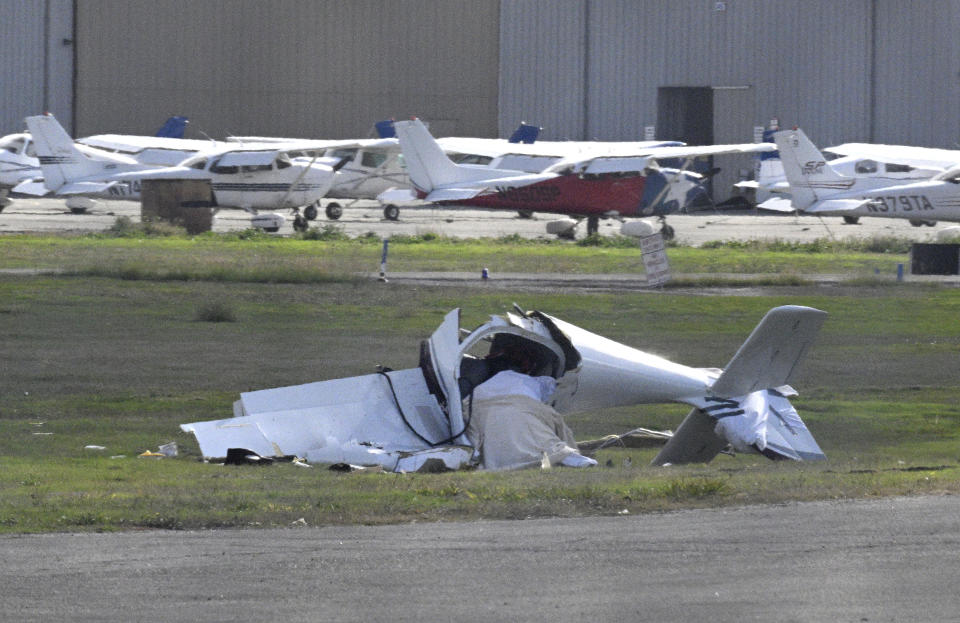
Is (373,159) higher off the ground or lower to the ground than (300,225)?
higher

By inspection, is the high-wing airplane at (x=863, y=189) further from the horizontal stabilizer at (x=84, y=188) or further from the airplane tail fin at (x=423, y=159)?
the horizontal stabilizer at (x=84, y=188)

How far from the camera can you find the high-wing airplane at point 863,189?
4109cm

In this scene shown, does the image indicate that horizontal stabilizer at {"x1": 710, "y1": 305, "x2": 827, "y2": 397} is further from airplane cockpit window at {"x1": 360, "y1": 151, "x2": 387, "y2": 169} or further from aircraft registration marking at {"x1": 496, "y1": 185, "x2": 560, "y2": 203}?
airplane cockpit window at {"x1": 360, "y1": 151, "x2": 387, "y2": 169}

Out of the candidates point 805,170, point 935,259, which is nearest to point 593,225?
point 805,170

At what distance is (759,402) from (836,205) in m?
31.9

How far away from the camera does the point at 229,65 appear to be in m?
64.4

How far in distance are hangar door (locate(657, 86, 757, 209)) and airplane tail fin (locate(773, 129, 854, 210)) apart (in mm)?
20271

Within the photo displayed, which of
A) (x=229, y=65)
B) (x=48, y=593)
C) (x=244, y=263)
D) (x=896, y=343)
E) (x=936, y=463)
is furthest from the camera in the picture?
(x=229, y=65)

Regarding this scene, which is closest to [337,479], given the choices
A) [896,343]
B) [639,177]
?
[896,343]

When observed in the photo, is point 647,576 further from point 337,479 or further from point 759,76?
point 759,76

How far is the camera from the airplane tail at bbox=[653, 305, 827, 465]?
12.8m

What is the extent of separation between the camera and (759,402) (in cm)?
1284

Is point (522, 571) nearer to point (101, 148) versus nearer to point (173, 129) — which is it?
point (101, 148)

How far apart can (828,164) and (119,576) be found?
40259 mm
